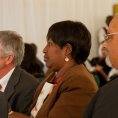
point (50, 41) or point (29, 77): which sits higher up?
point (50, 41)

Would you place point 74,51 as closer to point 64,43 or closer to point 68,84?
point 64,43

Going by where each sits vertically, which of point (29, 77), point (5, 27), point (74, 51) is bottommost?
point (5, 27)

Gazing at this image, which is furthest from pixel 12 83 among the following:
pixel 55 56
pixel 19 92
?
pixel 55 56

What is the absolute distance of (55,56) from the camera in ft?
7.36

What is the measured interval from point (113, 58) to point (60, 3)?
17.0 feet

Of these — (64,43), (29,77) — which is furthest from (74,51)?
(29,77)

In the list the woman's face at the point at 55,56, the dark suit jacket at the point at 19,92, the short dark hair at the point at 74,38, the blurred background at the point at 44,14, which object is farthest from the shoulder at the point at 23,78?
the blurred background at the point at 44,14

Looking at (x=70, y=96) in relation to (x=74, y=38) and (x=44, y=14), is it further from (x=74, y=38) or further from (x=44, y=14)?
(x=44, y=14)

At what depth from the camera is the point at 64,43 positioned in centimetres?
220

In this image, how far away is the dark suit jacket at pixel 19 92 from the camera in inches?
95.0

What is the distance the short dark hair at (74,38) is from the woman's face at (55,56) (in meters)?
0.03

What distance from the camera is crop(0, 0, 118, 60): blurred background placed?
6312 mm

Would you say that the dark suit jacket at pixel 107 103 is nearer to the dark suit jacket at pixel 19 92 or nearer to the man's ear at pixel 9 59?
the dark suit jacket at pixel 19 92

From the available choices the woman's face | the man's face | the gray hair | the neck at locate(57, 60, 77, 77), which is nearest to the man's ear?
the gray hair
